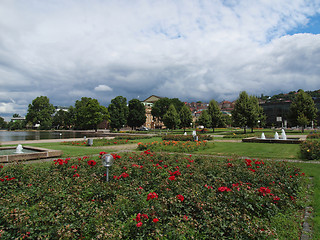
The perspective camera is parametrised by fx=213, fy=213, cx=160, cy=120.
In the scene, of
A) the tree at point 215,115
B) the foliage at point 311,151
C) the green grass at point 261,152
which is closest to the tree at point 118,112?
the tree at point 215,115

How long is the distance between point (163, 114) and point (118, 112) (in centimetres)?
1766

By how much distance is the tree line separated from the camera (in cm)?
4269

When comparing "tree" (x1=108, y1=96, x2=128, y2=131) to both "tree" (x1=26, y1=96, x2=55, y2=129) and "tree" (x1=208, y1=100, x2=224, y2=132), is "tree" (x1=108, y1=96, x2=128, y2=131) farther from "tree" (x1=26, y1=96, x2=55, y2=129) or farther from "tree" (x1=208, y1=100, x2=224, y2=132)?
"tree" (x1=26, y1=96, x2=55, y2=129)

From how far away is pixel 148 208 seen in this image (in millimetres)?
4090

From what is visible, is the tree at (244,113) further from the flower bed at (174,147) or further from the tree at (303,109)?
the flower bed at (174,147)

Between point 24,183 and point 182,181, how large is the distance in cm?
479

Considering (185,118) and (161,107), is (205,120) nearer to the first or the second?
(185,118)

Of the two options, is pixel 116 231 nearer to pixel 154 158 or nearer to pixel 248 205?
pixel 248 205

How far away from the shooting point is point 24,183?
21.3 feet

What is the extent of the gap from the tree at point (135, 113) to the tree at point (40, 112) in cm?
4756

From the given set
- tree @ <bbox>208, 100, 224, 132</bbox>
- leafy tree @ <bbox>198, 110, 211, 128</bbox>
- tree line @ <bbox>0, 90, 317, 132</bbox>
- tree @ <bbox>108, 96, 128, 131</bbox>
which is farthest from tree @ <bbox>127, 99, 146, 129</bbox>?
tree @ <bbox>208, 100, 224, 132</bbox>

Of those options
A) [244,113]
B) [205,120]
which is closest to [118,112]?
[205,120]

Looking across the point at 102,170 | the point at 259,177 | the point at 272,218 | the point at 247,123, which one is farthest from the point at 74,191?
the point at 247,123

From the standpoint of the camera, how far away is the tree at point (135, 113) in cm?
7569
